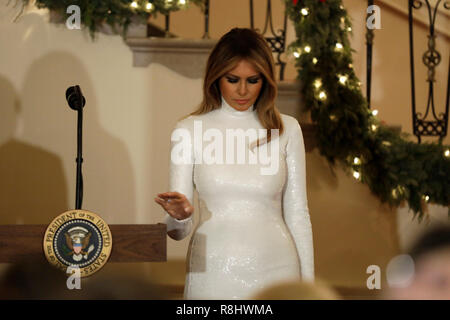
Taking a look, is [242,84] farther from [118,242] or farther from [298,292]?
[298,292]

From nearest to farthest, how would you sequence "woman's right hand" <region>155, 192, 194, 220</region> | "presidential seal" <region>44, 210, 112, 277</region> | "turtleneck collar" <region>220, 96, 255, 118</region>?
1. "presidential seal" <region>44, 210, 112, 277</region>
2. "woman's right hand" <region>155, 192, 194, 220</region>
3. "turtleneck collar" <region>220, 96, 255, 118</region>

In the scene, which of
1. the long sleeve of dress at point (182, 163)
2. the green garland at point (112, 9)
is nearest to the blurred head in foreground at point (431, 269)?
the long sleeve of dress at point (182, 163)

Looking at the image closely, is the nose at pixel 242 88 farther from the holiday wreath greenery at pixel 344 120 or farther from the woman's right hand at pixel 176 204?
the holiday wreath greenery at pixel 344 120

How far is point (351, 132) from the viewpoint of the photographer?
10.2 ft

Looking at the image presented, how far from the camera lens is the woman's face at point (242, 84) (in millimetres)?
1953

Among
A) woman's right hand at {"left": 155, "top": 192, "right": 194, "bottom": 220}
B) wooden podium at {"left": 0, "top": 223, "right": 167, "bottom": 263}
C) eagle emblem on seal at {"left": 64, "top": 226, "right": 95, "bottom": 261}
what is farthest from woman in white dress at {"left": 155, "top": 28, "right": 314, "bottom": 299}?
eagle emblem on seal at {"left": 64, "top": 226, "right": 95, "bottom": 261}

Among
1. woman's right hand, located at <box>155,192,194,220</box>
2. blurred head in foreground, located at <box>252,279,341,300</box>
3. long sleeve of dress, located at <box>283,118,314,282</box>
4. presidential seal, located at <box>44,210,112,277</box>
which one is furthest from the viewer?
long sleeve of dress, located at <box>283,118,314,282</box>

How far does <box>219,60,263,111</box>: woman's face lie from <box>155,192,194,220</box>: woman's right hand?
17.0 inches

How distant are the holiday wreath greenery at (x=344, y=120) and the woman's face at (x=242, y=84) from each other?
114cm

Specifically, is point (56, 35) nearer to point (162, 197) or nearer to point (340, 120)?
point (340, 120)

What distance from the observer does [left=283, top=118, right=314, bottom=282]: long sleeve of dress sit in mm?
1941

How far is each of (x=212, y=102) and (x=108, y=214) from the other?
48.2 inches

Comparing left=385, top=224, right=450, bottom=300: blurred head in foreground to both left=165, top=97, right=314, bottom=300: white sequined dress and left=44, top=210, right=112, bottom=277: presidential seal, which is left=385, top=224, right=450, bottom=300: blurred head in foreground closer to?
left=44, top=210, right=112, bottom=277: presidential seal

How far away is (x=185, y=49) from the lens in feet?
10.4
